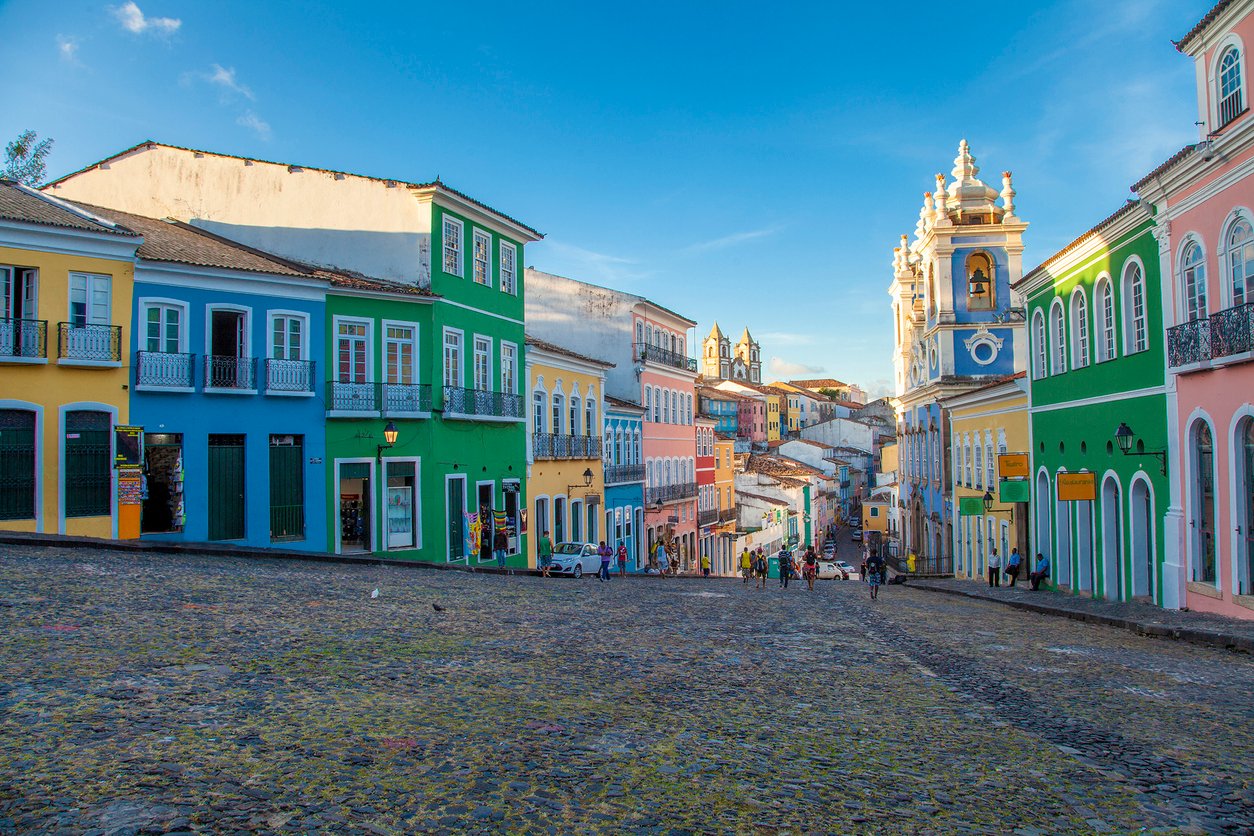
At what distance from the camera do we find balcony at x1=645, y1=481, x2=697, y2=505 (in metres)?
43.8

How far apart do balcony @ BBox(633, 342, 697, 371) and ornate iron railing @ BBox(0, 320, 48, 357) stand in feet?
88.9

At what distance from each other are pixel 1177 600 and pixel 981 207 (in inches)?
1155

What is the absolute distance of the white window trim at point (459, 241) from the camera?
87.4 ft

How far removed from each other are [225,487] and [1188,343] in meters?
20.2

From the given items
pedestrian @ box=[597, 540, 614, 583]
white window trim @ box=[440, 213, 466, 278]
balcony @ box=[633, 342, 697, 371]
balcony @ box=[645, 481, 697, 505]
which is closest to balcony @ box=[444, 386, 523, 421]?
white window trim @ box=[440, 213, 466, 278]

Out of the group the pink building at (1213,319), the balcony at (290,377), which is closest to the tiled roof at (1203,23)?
the pink building at (1213,319)

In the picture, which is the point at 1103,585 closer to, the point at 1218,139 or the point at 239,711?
the point at 1218,139

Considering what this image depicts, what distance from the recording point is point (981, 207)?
44.2 m

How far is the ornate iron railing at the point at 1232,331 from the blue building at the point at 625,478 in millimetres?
24312

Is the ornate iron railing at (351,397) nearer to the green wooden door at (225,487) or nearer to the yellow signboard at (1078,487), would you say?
the green wooden door at (225,487)

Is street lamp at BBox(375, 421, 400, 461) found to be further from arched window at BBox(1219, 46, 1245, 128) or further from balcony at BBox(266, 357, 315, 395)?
arched window at BBox(1219, 46, 1245, 128)

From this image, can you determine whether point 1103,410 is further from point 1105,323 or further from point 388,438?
point 388,438

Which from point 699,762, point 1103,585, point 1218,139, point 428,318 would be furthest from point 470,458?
point 699,762

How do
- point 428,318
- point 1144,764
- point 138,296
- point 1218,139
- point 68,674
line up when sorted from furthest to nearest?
1. point 428,318
2. point 138,296
3. point 1218,139
4. point 68,674
5. point 1144,764
